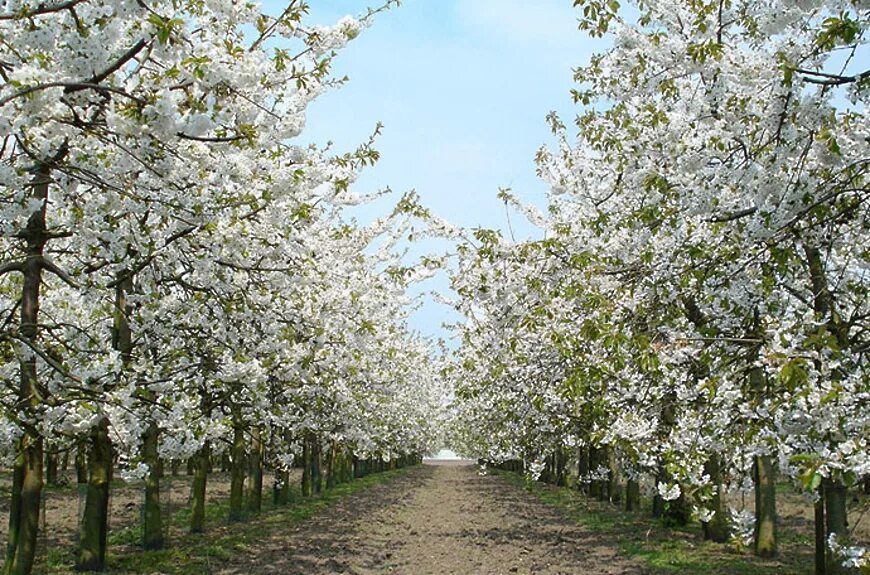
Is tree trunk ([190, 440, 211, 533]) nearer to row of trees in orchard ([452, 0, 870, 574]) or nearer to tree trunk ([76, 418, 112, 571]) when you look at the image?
tree trunk ([76, 418, 112, 571])

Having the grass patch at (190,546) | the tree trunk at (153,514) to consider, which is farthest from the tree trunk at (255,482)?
the tree trunk at (153,514)

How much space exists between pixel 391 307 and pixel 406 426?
26.4 meters

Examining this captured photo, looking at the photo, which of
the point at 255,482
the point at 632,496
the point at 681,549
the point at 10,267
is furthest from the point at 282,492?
the point at 10,267

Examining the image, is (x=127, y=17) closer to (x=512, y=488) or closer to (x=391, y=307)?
(x=391, y=307)

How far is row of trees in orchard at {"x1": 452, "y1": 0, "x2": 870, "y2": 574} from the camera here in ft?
21.3

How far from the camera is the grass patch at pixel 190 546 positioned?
1461cm

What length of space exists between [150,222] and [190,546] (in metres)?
9.62

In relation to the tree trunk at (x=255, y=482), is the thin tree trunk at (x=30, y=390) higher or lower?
higher

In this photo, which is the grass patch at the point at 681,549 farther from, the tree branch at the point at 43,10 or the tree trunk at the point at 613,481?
the tree branch at the point at 43,10

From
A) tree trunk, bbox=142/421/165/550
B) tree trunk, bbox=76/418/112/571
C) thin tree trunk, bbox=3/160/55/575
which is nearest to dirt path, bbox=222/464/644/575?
tree trunk, bbox=142/421/165/550

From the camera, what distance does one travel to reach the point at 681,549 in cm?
1708

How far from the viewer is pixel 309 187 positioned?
12.1m

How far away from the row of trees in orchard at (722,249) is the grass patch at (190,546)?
8.01 meters

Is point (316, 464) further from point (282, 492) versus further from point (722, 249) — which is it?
point (722, 249)
